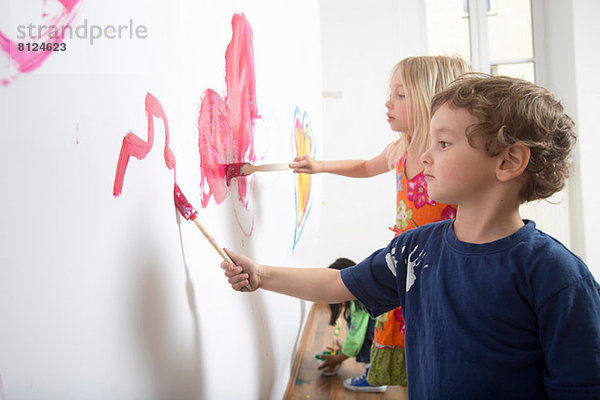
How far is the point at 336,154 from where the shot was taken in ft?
10.5

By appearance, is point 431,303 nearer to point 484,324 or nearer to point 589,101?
point 484,324

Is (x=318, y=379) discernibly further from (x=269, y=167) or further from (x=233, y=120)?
(x=233, y=120)

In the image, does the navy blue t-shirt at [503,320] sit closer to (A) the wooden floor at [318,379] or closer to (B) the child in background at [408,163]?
(B) the child in background at [408,163]

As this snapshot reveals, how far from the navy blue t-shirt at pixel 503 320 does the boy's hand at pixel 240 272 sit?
0.77 feet

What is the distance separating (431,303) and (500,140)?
0.25 meters

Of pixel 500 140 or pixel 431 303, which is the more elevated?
pixel 500 140

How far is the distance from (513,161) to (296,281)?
1.20ft

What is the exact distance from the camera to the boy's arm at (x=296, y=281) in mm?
749

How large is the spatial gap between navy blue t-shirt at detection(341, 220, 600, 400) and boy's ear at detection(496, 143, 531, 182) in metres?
0.08

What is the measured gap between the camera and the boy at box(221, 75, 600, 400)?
0.62 metres

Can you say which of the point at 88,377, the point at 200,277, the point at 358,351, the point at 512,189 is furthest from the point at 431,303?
the point at 358,351

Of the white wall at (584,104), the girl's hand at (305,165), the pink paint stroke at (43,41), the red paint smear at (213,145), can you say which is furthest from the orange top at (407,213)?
the white wall at (584,104)

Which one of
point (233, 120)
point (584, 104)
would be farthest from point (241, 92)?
point (584, 104)

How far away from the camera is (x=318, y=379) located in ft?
5.69
